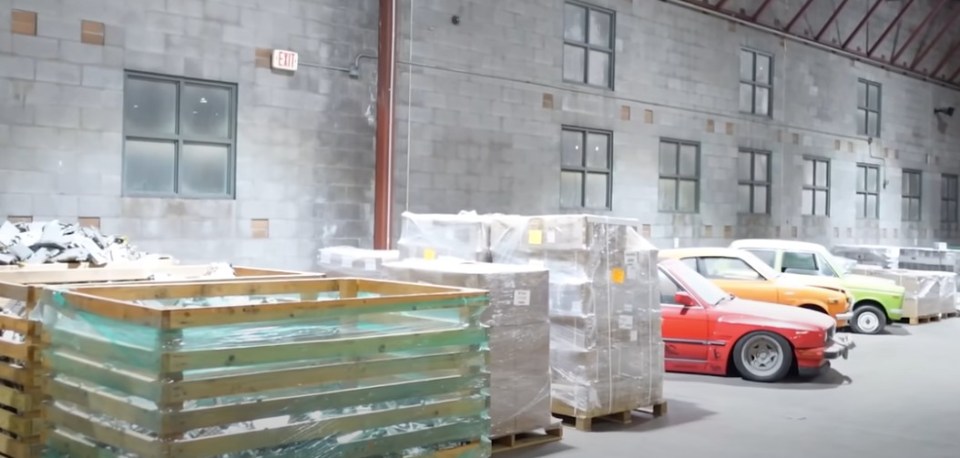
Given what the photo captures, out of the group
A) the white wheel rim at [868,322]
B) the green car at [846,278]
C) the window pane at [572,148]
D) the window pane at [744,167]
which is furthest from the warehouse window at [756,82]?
the white wheel rim at [868,322]

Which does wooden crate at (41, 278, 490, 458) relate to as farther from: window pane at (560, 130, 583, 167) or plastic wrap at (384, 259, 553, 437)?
window pane at (560, 130, 583, 167)

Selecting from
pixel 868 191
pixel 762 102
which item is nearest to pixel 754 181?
pixel 762 102

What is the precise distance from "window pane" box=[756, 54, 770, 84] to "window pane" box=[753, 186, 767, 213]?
8.01ft

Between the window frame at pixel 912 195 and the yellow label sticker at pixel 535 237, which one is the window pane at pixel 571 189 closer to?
the yellow label sticker at pixel 535 237

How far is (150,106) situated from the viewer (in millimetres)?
11812

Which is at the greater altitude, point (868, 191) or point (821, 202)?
point (868, 191)

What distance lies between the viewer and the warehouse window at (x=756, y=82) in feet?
68.5

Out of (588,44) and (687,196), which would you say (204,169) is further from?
(687,196)

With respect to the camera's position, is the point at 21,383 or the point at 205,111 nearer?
the point at 21,383

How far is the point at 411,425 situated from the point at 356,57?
9349mm

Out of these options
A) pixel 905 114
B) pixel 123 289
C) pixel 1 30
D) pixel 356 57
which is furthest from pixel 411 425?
pixel 905 114

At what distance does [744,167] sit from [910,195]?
30.0 ft

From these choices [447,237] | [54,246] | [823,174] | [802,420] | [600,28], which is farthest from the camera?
[823,174]

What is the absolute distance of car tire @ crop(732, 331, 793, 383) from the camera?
11289mm
